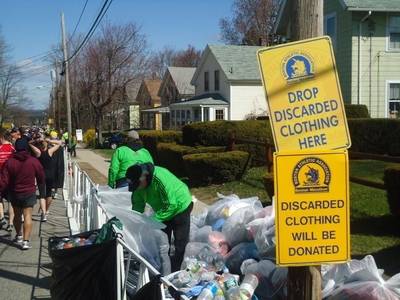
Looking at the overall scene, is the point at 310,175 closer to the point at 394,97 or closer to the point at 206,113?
the point at 394,97

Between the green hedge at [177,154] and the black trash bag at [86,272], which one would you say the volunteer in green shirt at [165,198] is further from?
the green hedge at [177,154]

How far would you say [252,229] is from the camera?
609 cm

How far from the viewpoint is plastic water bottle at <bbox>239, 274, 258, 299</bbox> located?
4.45 m

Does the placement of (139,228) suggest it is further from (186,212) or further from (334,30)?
(334,30)

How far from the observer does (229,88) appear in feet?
106

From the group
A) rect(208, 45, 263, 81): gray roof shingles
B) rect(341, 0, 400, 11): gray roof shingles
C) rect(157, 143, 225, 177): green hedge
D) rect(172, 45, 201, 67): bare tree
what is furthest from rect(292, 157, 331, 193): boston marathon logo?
rect(172, 45, 201, 67): bare tree

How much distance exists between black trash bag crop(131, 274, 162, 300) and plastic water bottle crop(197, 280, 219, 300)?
2.65 feet

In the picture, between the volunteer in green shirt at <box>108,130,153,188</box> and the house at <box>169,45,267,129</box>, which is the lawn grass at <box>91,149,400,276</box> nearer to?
the volunteer in green shirt at <box>108,130,153,188</box>

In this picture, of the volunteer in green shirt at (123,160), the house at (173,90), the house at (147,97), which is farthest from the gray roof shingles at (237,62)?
the volunteer in green shirt at (123,160)

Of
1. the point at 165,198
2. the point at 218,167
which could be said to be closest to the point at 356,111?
the point at 218,167

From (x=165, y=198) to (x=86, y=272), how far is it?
137 cm

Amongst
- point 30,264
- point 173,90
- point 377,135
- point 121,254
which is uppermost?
point 173,90

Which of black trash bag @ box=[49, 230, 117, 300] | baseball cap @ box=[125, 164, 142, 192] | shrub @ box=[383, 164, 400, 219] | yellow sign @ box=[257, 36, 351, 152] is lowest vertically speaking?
black trash bag @ box=[49, 230, 117, 300]

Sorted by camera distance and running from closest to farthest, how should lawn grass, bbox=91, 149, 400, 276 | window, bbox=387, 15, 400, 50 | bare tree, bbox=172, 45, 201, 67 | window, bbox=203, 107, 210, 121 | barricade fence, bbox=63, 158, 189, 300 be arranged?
barricade fence, bbox=63, 158, 189, 300 < lawn grass, bbox=91, 149, 400, 276 < window, bbox=387, 15, 400, 50 < window, bbox=203, 107, 210, 121 < bare tree, bbox=172, 45, 201, 67
